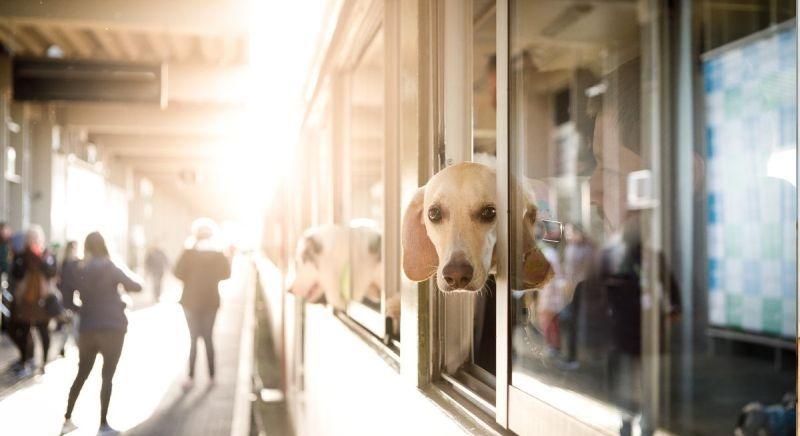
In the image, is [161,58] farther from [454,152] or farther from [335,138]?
[454,152]

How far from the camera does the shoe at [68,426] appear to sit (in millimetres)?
4373

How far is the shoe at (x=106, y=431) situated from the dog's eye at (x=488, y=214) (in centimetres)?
379

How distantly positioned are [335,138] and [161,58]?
30.0 feet

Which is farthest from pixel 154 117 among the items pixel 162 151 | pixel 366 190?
pixel 366 190

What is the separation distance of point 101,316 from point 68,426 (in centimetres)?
77

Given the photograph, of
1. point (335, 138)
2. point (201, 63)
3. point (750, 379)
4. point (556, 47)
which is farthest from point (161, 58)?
point (750, 379)

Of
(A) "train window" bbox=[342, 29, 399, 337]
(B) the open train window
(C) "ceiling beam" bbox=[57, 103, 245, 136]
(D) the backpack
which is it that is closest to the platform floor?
(D) the backpack

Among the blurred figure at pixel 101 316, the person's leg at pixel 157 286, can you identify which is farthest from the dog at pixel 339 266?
the person's leg at pixel 157 286

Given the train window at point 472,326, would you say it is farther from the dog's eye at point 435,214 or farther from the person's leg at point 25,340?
the person's leg at point 25,340

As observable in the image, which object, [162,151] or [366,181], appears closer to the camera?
[366,181]

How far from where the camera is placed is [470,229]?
1586 mm

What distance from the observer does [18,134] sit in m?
13.7

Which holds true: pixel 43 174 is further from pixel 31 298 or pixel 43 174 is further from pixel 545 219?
pixel 545 219

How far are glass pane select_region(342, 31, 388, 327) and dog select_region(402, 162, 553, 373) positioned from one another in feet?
4.30
